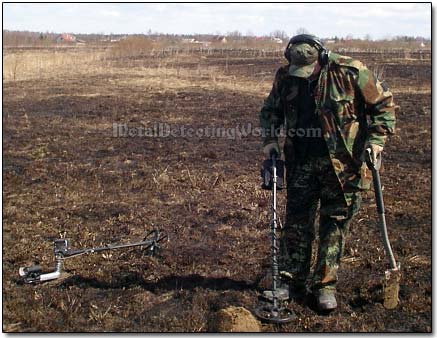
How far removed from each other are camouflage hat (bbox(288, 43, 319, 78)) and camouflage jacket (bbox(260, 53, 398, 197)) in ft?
0.28

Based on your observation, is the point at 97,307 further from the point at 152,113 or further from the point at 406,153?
the point at 152,113

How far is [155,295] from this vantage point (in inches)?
167

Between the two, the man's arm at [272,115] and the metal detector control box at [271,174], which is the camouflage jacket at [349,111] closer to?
the man's arm at [272,115]

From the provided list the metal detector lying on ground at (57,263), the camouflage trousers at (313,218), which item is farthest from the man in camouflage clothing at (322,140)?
the metal detector lying on ground at (57,263)

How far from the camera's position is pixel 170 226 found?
5695mm

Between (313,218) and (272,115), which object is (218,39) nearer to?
(272,115)

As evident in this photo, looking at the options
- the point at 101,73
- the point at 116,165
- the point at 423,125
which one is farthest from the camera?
the point at 101,73

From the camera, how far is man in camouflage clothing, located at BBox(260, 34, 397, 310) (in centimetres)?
364

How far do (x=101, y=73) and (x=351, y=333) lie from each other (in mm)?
20294

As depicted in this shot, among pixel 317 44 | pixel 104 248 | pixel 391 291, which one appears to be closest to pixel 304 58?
pixel 317 44

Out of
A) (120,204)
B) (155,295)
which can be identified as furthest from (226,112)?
(155,295)

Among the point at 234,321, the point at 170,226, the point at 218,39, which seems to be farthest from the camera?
the point at 218,39

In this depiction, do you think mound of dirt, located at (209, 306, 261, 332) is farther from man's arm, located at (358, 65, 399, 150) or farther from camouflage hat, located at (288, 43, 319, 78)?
camouflage hat, located at (288, 43, 319, 78)

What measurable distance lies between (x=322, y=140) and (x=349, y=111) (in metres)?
0.26
